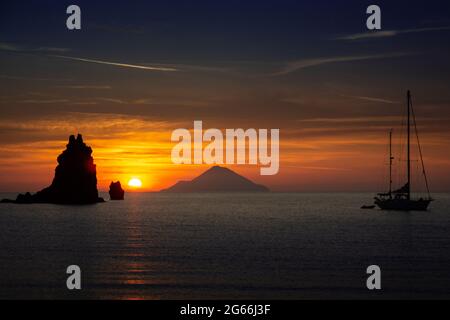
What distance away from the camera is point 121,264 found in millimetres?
48750

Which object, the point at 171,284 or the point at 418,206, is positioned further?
the point at 418,206

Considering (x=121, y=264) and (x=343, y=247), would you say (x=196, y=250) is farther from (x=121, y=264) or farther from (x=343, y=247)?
(x=343, y=247)

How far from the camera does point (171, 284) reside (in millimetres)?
39094

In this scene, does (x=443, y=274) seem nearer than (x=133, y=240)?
Yes
